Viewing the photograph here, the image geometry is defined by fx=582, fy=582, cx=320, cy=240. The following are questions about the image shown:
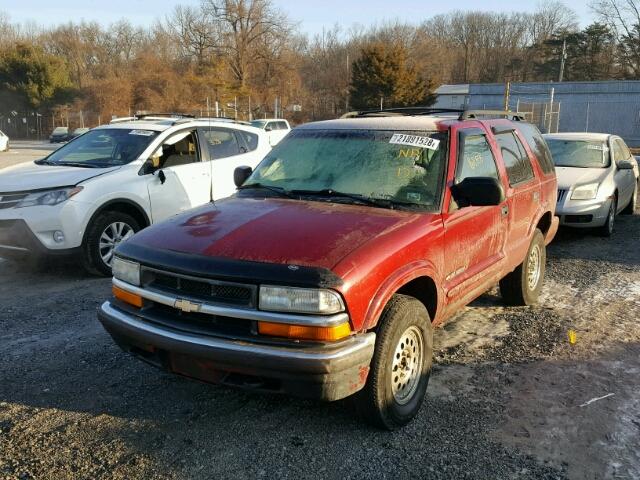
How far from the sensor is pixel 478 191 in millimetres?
3877

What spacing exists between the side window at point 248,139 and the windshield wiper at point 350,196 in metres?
4.48

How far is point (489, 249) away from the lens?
4.52m

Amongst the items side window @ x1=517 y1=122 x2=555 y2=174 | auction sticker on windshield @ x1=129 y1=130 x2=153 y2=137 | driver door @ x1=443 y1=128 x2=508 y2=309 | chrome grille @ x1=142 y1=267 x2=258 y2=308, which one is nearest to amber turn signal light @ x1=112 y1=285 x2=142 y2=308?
chrome grille @ x1=142 y1=267 x2=258 y2=308

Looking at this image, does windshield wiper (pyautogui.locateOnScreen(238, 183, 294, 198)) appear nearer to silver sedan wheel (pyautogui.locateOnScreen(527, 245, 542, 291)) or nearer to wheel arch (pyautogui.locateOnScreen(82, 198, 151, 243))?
wheel arch (pyautogui.locateOnScreen(82, 198, 151, 243))

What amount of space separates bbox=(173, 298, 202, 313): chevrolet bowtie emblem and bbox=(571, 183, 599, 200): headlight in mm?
7134

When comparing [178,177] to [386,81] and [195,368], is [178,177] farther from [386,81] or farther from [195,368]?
[386,81]

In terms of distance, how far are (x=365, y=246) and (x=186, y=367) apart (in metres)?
1.19

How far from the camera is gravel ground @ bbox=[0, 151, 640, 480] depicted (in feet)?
10.2

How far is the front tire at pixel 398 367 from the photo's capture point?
126 inches

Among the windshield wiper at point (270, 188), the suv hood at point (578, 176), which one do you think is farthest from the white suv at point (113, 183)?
the suv hood at point (578, 176)

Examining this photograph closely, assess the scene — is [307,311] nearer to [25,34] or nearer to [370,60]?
[370,60]

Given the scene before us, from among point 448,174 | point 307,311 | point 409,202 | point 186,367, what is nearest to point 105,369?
point 186,367

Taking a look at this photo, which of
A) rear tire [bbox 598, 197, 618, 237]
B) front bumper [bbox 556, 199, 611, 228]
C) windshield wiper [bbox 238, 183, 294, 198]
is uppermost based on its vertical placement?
windshield wiper [bbox 238, 183, 294, 198]

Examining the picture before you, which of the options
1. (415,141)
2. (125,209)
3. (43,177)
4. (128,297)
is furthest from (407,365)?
(43,177)
